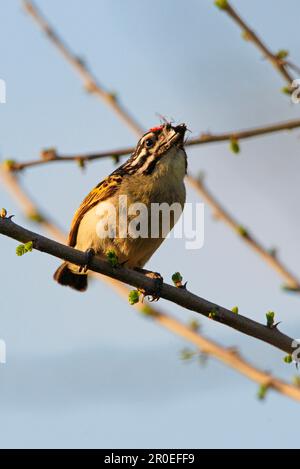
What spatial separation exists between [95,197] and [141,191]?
58 centimetres

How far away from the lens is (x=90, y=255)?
4.40 meters

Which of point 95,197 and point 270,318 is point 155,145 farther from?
point 270,318

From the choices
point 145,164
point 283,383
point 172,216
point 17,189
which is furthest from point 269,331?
point 17,189

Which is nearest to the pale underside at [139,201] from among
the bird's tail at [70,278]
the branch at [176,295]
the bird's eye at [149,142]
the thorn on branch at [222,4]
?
the bird's eye at [149,142]

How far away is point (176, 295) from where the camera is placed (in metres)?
4.49

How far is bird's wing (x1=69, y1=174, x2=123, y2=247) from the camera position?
6.29 m

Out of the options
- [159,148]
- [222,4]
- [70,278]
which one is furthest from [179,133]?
[70,278]

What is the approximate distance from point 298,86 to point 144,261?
2.11m

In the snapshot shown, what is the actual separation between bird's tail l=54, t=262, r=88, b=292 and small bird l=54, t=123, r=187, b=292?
489 millimetres

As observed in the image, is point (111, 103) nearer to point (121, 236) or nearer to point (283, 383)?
point (121, 236)

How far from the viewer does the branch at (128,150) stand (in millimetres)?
4789

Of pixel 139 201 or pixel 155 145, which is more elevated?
pixel 155 145

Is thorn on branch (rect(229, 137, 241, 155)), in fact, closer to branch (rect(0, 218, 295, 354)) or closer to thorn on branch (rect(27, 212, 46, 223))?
branch (rect(0, 218, 295, 354))

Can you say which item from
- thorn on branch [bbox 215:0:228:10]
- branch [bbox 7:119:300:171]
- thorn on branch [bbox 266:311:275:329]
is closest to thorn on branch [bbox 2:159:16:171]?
branch [bbox 7:119:300:171]
